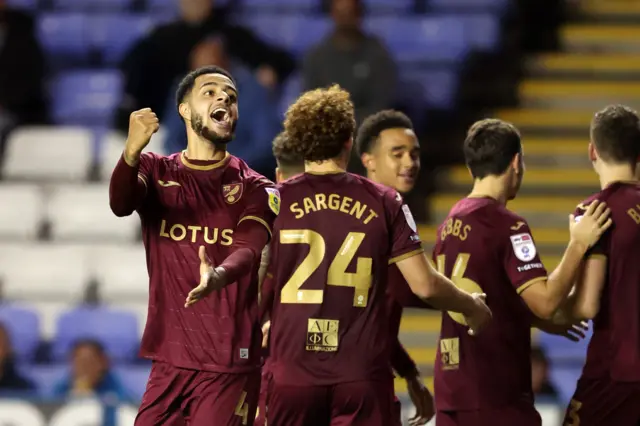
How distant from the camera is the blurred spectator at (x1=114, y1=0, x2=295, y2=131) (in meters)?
10.6

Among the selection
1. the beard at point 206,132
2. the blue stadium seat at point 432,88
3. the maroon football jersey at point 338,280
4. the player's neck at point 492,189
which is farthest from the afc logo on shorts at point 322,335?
the blue stadium seat at point 432,88

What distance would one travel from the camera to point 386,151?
21.5 feet

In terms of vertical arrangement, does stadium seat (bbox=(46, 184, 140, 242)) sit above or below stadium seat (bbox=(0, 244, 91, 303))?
above

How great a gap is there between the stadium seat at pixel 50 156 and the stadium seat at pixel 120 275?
105 centimetres

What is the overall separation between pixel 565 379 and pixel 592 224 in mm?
3578

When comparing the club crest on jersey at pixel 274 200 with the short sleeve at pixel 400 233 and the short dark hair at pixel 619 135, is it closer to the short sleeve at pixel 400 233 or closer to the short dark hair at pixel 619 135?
the short sleeve at pixel 400 233

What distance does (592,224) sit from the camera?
Result: 5.81 meters

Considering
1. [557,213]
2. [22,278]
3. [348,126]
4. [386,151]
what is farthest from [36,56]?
[348,126]

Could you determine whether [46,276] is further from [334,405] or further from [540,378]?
[334,405]

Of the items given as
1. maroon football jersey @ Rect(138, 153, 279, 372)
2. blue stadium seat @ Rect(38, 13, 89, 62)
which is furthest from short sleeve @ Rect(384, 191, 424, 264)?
blue stadium seat @ Rect(38, 13, 89, 62)

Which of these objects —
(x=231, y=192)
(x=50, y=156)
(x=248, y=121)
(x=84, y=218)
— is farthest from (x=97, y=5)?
(x=231, y=192)

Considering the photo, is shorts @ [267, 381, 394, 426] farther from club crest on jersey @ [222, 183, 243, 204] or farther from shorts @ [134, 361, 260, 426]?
club crest on jersey @ [222, 183, 243, 204]

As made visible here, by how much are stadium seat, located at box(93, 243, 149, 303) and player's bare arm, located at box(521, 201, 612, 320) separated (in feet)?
15.7

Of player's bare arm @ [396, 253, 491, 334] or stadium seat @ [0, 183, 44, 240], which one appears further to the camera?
stadium seat @ [0, 183, 44, 240]
